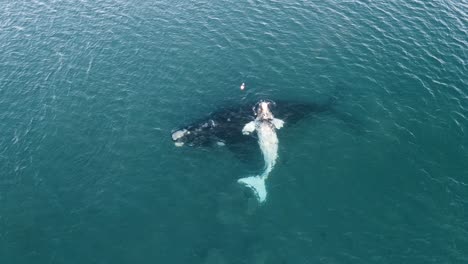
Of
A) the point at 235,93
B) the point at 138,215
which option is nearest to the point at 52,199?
the point at 138,215

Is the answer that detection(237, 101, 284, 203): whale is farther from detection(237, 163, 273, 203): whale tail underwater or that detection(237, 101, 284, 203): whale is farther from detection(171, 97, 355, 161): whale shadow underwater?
detection(171, 97, 355, 161): whale shadow underwater

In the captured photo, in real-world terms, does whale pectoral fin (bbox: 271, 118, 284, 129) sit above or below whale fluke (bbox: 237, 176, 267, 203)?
above

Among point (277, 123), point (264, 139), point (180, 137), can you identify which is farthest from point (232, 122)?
point (180, 137)

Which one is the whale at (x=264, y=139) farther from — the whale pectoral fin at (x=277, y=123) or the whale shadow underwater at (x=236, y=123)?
the whale shadow underwater at (x=236, y=123)

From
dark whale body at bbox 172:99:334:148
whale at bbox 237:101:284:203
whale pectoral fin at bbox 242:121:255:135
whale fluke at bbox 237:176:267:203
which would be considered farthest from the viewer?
whale pectoral fin at bbox 242:121:255:135

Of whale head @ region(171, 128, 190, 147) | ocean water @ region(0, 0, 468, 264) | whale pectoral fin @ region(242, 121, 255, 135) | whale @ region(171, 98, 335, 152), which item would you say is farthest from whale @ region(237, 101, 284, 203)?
whale head @ region(171, 128, 190, 147)

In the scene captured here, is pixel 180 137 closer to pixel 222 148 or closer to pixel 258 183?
pixel 222 148

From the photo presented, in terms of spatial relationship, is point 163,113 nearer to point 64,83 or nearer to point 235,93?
point 235,93
